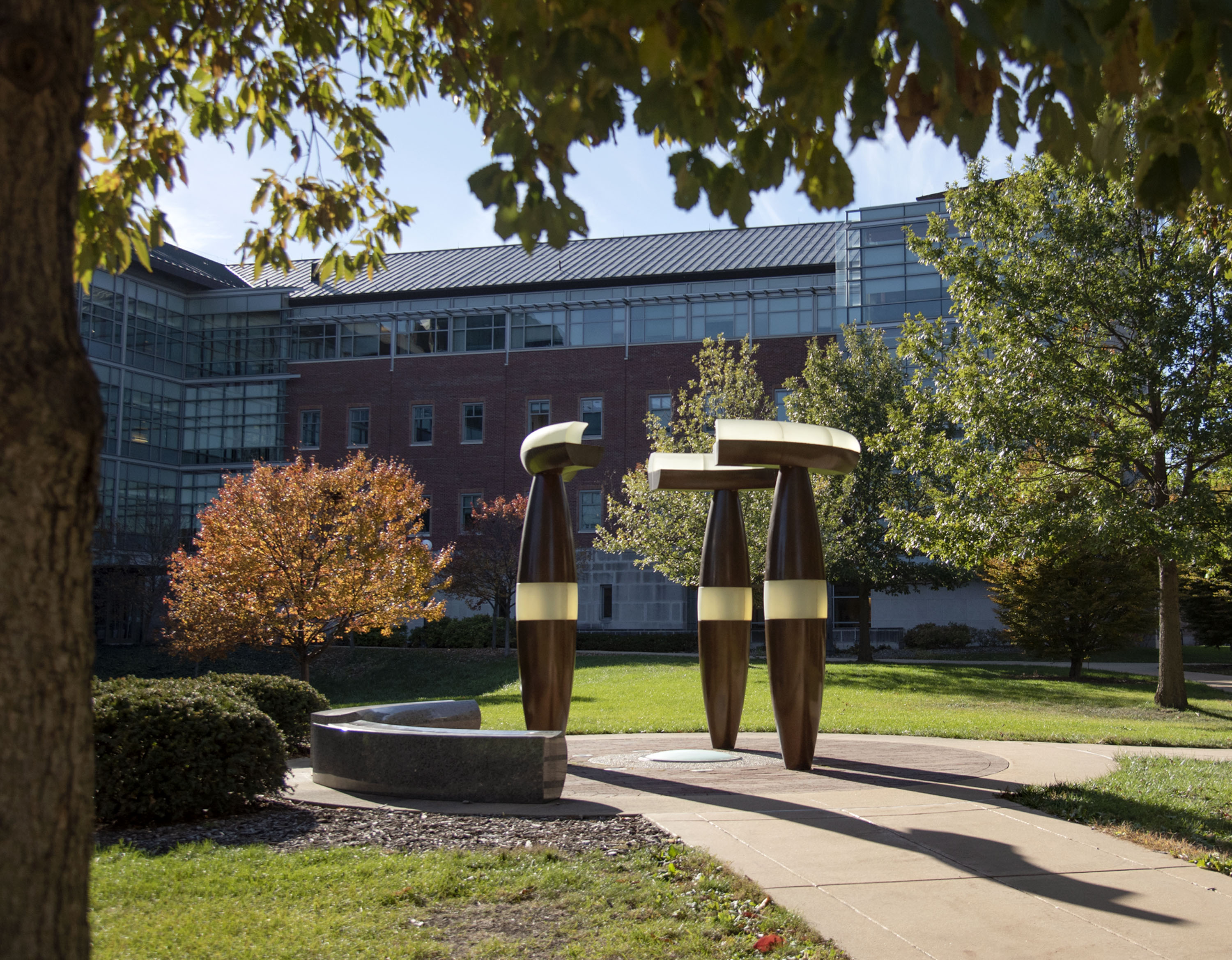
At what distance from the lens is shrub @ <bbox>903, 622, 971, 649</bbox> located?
128ft

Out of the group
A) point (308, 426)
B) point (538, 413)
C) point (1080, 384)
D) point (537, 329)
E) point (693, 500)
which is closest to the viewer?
point (1080, 384)

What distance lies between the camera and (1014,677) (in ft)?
88.5

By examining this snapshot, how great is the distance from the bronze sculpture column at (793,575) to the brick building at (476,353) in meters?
32.9

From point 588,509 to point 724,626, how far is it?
3444 cm

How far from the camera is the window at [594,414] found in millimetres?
45281

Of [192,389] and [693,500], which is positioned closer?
[693,500]

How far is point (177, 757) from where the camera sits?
7.46 meters

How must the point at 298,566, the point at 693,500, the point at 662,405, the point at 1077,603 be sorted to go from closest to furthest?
the point at 298,566 < the point at 1077,603 < the point at 693,500 < the point at 662,405

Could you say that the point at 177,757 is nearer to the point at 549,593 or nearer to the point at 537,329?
the point at 549,593

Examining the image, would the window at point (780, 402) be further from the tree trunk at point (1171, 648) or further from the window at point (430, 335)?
the tree trunk at point (1171, 648)

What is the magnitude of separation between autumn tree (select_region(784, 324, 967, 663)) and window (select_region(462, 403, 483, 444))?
57.1ft

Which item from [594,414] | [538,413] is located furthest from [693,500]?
[538,413]

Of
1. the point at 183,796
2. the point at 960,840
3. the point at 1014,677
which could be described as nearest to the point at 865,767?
the point at 960,840

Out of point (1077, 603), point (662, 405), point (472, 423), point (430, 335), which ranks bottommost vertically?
point (1077, 603)
